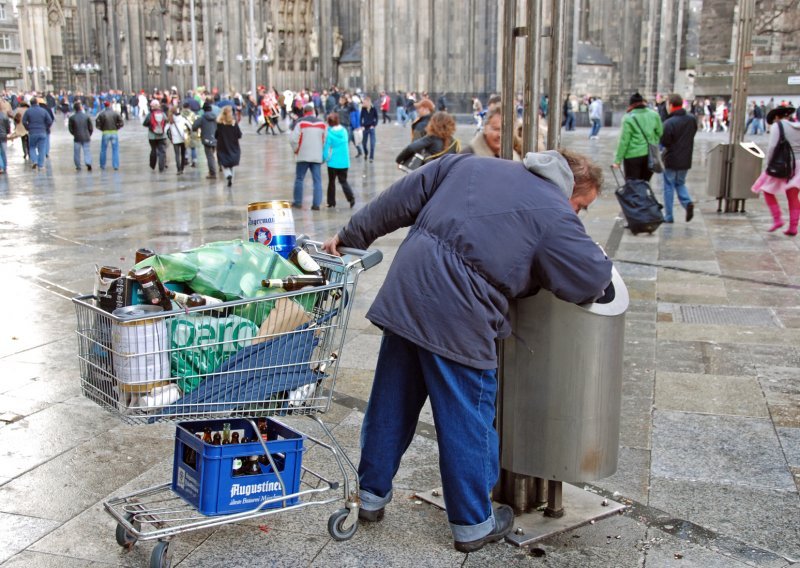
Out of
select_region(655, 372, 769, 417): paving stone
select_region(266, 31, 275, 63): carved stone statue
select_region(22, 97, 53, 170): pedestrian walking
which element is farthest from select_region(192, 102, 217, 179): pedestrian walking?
select_region(266, 31, 275, 63): carved stone statue

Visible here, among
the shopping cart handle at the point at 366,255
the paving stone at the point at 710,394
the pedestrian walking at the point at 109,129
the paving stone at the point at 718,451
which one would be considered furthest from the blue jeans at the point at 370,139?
the shopping cart handle at the point at 366,255

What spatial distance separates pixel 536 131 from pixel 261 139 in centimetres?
3254

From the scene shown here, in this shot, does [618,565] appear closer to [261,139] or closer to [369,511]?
[369,511]

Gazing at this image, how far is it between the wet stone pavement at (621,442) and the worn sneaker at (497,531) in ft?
0.15

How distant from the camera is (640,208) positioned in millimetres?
12055

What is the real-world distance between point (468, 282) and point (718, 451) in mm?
2203

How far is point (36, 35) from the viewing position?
8762 centimetres

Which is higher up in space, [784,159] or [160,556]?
[784,159]

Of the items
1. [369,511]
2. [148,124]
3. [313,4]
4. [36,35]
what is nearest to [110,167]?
[148,124]

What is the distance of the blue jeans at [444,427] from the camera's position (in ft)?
12.3

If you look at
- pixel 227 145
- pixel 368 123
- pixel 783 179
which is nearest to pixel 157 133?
pixel 227 145

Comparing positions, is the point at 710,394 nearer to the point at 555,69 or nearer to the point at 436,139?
the point at 555,69

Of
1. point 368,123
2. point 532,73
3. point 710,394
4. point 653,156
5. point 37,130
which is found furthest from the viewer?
point 368,123

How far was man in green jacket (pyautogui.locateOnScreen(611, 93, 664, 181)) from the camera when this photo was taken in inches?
504
